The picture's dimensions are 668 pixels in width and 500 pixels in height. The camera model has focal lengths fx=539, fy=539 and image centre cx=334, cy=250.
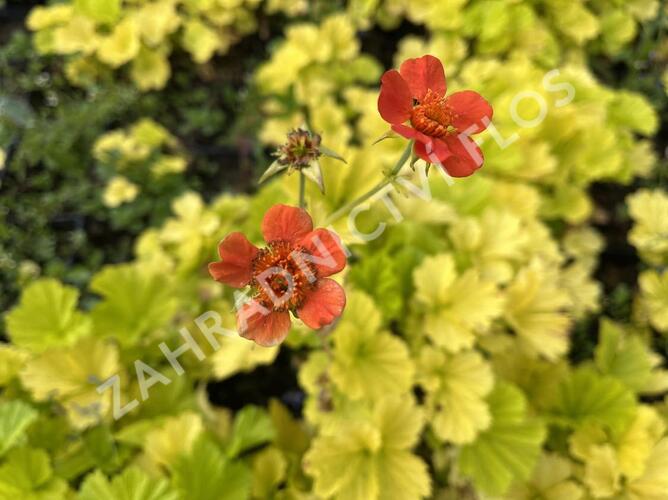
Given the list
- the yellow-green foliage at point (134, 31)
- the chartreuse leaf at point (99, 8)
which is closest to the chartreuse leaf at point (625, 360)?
the yellow-green foliage at point (134, 31)

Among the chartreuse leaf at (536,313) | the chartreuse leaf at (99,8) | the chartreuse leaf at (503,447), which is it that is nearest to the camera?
the chartreuse leaf at (503,447)

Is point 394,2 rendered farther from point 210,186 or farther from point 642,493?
point 642,493

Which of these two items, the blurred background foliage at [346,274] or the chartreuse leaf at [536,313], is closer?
the blurred background foliage at [346,274]

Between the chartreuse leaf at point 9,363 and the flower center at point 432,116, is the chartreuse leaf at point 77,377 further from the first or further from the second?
the flower center at point 432,116

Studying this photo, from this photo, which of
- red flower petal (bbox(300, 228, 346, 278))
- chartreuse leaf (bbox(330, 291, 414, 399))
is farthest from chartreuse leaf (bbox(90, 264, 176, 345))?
red flower petal (bbox(300, 228, 346, 278))

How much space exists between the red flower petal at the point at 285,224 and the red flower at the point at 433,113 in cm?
14

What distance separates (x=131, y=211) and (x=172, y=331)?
66 cm

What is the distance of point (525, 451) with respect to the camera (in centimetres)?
97

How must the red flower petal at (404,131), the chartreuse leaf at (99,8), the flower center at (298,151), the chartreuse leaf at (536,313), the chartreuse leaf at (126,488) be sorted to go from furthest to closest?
the chartreuse leaf at (99,8) < the chartreuse leaf at (536,313) < the chartreuse leaf at (126,488) < the flower center at (298,151) < the red flower petal at (404,131)

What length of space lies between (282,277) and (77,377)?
0.66 meters

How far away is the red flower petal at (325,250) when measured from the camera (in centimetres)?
56

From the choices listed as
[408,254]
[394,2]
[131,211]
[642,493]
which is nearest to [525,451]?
[642,493]

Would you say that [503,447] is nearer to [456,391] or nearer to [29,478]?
[456,391]

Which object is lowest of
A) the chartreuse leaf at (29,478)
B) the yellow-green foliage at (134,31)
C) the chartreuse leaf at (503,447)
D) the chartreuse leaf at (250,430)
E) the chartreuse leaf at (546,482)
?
the chartreuse leaf at (546,482)
